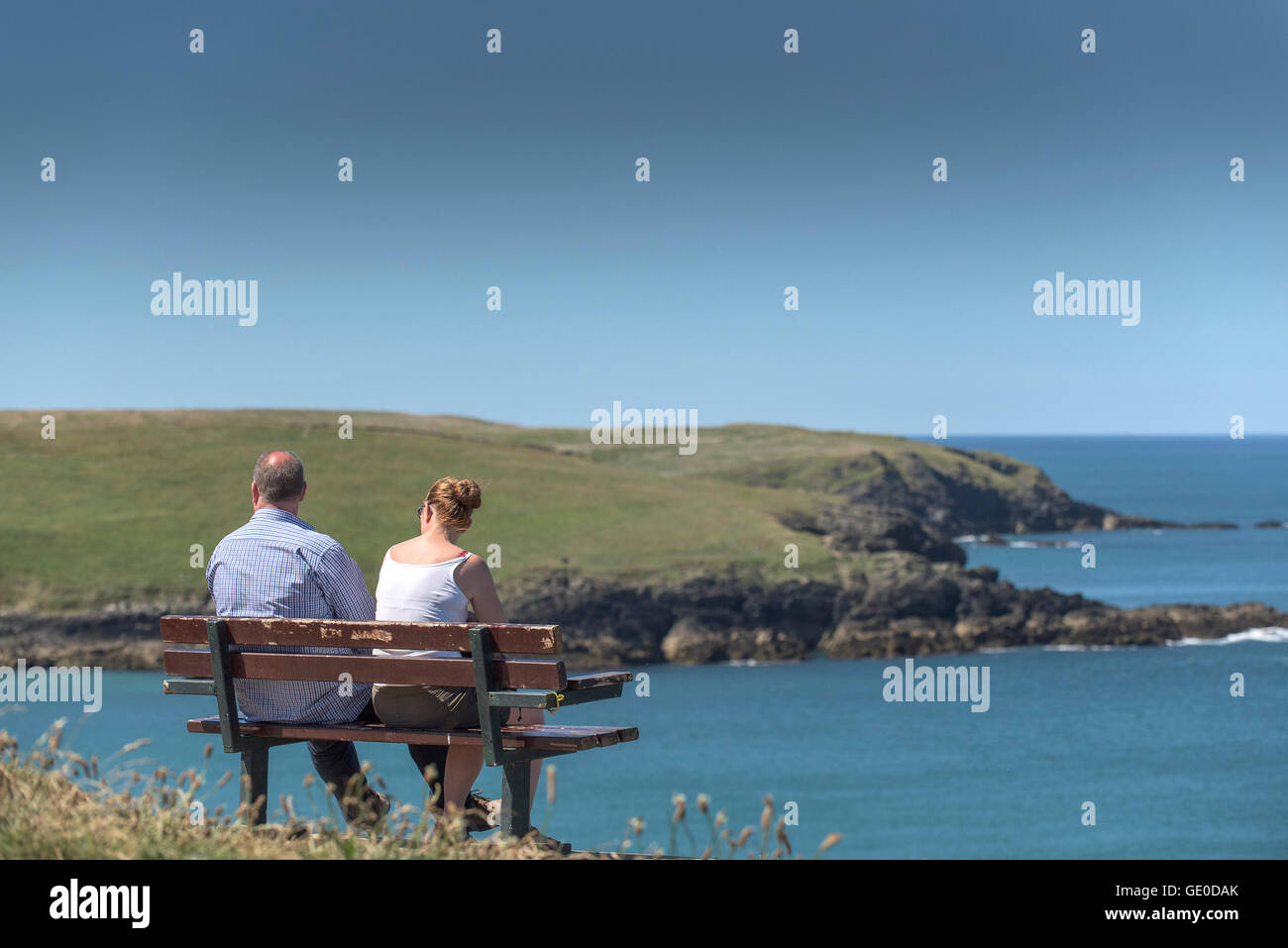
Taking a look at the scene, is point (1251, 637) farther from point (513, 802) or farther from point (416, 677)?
point (416, 677)

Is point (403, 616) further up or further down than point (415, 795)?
Result: further up

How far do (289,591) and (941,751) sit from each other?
102065 mm

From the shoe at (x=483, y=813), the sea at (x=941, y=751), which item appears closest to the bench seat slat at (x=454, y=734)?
the shoe at (x=483, y=813)

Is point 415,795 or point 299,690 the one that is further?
point 415,795

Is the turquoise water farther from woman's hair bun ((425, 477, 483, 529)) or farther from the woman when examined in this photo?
woman's hair bun ((425, 477, 483, 529))

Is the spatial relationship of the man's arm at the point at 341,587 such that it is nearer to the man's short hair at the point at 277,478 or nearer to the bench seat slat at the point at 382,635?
the bench seat slat at the point at 382,635

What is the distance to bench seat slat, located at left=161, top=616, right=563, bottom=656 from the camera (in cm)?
728

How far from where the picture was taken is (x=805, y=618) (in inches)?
4611

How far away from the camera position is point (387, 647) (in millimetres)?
7605

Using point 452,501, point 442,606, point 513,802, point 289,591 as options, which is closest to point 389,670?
point 442,606
